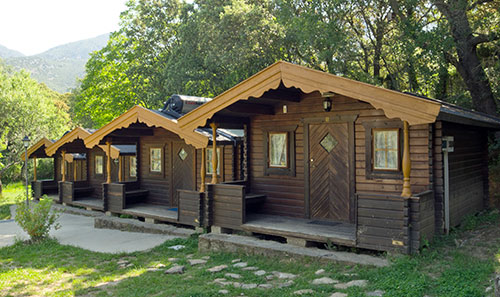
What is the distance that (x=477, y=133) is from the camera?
34.7ft

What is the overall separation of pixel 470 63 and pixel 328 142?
803 cm

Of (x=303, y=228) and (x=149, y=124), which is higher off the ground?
(x=149, y=124)

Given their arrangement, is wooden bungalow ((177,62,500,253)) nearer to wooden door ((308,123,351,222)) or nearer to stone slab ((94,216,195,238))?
wooden door ((308,123,351,222))

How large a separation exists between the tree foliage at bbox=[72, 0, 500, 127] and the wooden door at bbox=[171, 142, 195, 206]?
6.30m

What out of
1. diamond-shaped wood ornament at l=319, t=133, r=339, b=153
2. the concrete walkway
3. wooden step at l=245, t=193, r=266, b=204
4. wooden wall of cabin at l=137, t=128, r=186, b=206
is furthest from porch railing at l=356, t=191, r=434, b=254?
wooden wall of cabin at l=137, t=128, r=186, b=206

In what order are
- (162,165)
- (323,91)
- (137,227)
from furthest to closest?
(162,165) → (137,227) → (323,91)

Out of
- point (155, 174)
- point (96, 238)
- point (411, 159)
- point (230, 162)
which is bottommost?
point (96, 238)

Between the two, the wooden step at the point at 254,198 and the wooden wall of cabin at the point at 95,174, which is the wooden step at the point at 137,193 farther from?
the wooden step at the point at 254,198

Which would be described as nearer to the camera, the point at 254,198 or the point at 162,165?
the point at 254,198

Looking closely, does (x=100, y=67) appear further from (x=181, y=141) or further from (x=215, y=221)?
(x=215, y=221)

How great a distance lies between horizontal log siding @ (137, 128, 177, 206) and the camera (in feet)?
43.1

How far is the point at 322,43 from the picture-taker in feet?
50.6

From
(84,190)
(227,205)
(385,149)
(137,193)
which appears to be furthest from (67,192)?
(385,149)

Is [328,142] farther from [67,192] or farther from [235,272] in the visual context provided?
[67,192]
